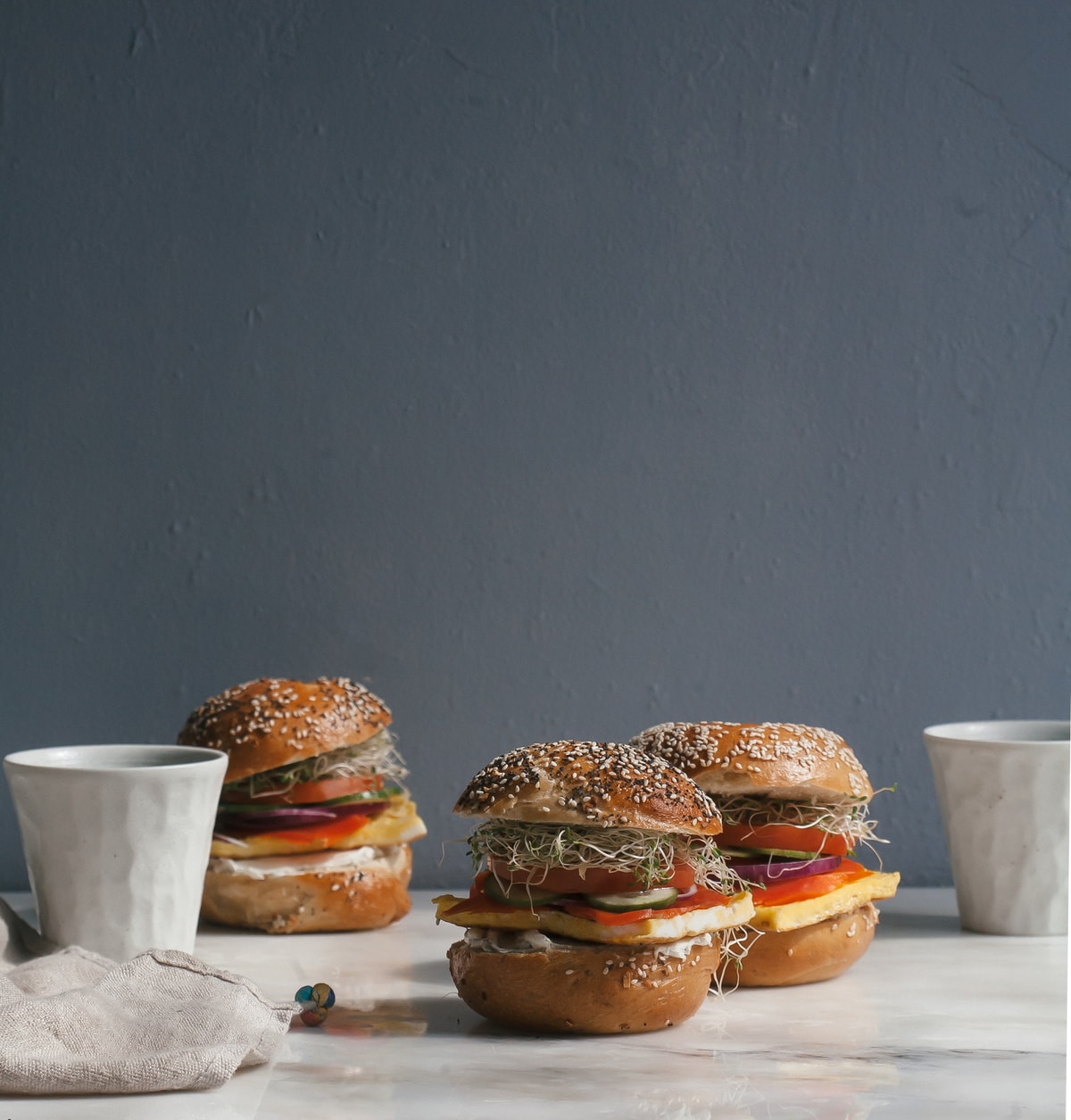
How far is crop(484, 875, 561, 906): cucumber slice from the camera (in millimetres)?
1263

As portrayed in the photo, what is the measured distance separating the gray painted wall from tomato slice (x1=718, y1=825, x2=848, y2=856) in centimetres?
45

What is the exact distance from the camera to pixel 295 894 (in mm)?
1638

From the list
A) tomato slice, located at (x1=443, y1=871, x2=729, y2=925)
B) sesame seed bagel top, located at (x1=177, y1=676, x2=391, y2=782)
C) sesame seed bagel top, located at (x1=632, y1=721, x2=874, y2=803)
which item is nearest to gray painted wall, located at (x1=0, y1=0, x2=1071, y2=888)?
sesame seed bagel top, located at (x1=177, y1=676, x2=391, y2=782)

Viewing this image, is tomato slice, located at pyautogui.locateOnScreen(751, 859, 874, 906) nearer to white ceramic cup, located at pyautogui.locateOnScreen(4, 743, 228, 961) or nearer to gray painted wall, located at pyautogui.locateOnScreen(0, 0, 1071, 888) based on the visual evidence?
gray painted wall, located at pyautogui.locateOnScreen(0, 0, 1071, 888)

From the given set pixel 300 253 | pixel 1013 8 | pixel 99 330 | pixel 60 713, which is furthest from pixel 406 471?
pixel 1013 8

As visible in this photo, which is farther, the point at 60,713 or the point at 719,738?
the point at 60,713

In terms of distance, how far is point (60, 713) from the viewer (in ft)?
6.10

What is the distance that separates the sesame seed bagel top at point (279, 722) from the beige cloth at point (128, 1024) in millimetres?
334

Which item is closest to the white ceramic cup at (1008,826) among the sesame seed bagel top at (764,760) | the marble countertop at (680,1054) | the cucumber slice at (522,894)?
the marble countertop at (680,1054)

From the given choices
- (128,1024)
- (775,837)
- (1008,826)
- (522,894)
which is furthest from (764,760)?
(128,1024)

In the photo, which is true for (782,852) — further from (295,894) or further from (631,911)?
(295,894)

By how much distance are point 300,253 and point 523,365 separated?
373 millimetres

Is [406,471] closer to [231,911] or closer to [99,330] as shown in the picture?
[99,330]

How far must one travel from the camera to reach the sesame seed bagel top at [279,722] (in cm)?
162
